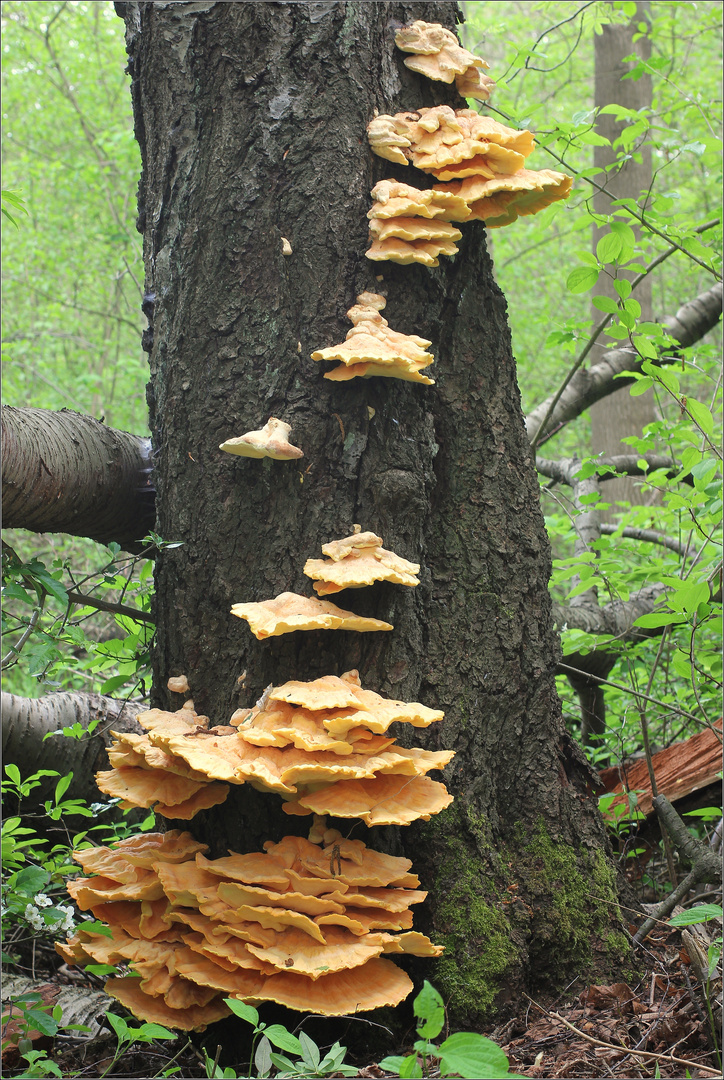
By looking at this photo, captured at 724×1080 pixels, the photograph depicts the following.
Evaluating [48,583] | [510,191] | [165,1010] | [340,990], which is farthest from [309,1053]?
[510,191]

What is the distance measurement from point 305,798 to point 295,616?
49cm

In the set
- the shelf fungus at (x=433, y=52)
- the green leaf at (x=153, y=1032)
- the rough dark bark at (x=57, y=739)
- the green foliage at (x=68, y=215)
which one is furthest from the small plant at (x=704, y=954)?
the green foliage at (x=68, y=215)

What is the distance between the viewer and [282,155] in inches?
101

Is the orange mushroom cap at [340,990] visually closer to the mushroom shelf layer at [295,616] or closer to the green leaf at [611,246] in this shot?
the mushroom shelf layer at [295,616]

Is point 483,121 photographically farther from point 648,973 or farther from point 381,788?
point 648,973

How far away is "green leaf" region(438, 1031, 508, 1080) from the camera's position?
52.3 inches

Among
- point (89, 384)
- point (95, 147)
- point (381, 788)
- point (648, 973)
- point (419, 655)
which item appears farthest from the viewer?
point (95, 147)

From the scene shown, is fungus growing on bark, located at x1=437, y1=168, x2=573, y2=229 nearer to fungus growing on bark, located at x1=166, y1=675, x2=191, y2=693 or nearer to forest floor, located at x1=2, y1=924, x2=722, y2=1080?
fungus growing on bark, located at x1=166, y1=675, x2=191, y2=693

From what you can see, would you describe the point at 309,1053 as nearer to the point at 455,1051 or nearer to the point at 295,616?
the point at 455,1051

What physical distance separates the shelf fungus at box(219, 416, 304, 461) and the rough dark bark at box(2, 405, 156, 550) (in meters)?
0.70

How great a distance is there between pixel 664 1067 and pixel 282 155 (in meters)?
3.05

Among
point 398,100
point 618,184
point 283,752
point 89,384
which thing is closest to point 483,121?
point 398,100

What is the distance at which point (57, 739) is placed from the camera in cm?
383

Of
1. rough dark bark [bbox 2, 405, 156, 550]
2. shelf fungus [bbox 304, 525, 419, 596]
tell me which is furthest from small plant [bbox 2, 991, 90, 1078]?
rough dark bark [bbox 2, 405, 156, 550]
